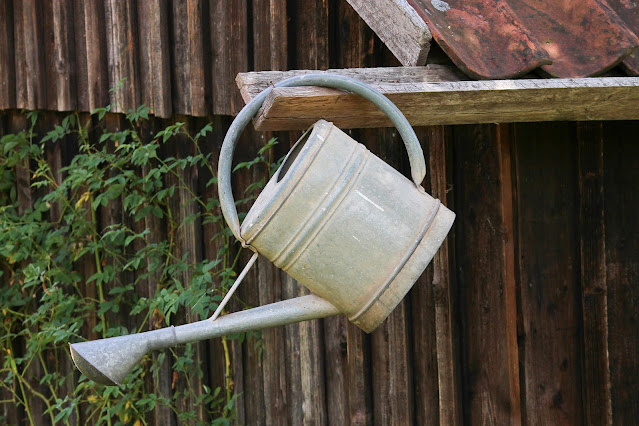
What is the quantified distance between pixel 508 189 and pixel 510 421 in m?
0.66

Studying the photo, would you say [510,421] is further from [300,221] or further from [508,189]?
[300,221]

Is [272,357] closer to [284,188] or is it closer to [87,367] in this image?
[87,367]

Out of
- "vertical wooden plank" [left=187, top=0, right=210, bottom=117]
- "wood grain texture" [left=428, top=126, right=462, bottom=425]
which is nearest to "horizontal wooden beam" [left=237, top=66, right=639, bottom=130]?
"wood grain texture" [left=428, top=126, right=462, bottom=425]

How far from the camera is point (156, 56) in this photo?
13.6 feet

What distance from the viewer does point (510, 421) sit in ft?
8.93

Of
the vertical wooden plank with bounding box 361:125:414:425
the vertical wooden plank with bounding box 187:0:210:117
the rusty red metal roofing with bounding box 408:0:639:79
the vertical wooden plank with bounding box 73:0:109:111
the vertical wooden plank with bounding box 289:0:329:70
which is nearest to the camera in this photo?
the rusty red metal roofing with bounding box 408:0:639:79

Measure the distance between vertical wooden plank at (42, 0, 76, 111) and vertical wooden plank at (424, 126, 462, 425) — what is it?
252 cm

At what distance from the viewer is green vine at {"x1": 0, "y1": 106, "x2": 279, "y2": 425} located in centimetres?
401

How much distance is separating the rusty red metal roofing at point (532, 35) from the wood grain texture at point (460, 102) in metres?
0.06

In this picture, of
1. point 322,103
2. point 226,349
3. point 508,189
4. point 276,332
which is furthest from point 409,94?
point 226,349

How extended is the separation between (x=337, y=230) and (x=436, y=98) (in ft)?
1.36

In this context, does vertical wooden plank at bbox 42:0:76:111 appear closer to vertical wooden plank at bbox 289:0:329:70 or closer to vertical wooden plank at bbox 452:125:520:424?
vertical wooden plank at bbox 289:0:329:70

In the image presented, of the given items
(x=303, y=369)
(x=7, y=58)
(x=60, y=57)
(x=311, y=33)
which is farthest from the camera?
(x=7, y=58)

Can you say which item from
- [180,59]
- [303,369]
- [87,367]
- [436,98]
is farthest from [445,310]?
[180,59]
